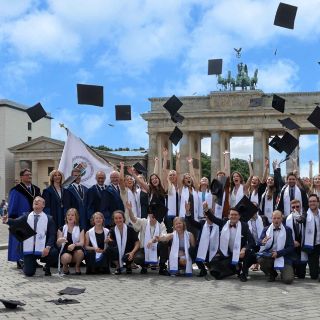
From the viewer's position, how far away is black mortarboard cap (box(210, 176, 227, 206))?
12.8 m

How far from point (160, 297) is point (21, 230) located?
361 cm

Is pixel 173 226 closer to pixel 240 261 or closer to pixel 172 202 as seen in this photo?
pixel 172 202

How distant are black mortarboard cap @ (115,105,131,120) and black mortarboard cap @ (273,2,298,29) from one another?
541 centimetres

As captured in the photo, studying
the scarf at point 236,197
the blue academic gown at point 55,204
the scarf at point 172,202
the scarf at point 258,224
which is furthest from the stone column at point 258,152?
the blue academic gown at point 55,204

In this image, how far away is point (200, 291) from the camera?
9.73 m

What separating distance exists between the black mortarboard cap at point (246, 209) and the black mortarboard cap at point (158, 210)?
5.09 feet

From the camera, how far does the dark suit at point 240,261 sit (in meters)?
11.1

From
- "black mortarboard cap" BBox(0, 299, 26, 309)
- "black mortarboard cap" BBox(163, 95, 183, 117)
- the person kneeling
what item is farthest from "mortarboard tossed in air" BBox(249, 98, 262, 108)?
"black mortarboard cap" BBox(0, 299, 26, 309)

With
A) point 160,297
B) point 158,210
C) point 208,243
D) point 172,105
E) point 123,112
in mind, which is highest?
point 172,105

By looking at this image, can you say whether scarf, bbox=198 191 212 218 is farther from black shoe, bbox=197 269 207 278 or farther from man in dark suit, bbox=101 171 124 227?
man in dark suit, bbox=101 171 124 227

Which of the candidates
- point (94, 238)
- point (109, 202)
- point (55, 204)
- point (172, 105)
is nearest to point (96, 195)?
point (109, 202)

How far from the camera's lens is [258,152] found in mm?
64000

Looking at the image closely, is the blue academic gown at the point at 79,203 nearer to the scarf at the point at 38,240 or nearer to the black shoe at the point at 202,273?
the scarf at the point at 38,240

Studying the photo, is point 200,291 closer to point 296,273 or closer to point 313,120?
point 296,273
